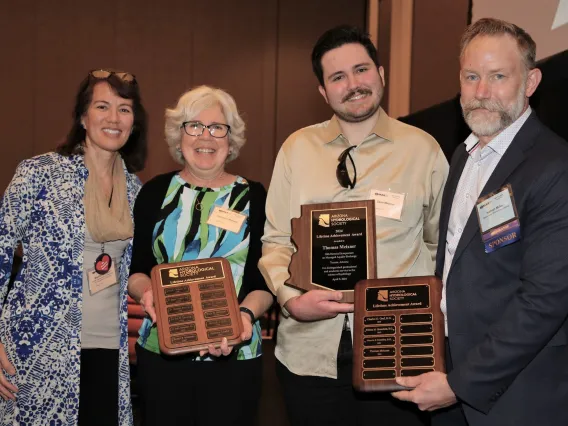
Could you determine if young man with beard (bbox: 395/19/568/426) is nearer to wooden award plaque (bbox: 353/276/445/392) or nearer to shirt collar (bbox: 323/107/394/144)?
wooden award plaque (bbox: 353/276/445/392)

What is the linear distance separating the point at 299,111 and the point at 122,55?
88.2 inches

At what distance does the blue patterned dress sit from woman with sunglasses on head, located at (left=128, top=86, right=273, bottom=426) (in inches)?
12.5

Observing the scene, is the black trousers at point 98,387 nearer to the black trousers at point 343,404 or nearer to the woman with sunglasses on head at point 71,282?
the woman with sunglasses on head at point 71,282

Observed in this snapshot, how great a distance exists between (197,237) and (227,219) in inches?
5.4

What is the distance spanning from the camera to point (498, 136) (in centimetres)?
188

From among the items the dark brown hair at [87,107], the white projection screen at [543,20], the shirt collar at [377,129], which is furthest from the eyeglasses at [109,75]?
the white projection screen at [543,20]

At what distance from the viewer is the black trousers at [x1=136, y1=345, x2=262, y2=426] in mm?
2277

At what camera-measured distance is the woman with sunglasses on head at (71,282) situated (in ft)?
8.35

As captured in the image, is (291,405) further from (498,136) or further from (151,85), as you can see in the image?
(151,85)

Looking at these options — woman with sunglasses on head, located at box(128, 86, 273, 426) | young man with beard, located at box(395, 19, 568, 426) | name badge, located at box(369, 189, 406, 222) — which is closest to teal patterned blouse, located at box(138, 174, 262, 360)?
woman with sunglasses on head, located at box(128, 86, 273, 426)

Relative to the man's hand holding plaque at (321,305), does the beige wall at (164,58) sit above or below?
above

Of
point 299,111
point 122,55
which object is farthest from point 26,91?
point 299,111

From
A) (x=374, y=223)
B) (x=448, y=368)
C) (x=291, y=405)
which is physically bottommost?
(x=291, y=405)

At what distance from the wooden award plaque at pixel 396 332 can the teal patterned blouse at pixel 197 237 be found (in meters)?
0.60
